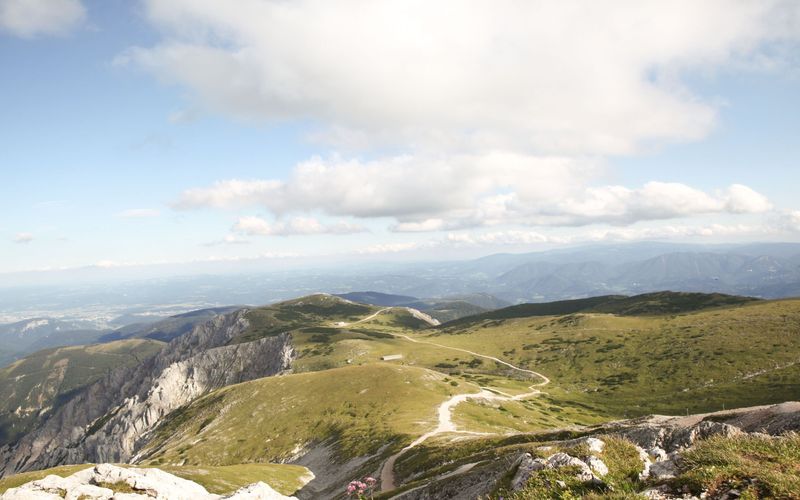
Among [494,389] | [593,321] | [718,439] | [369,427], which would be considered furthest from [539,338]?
[718,439]

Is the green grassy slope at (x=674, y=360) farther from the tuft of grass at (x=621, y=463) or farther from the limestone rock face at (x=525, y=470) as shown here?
the limestone rock face at (x=525, y=470)

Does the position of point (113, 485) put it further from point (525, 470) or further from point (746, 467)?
point (746, 467)

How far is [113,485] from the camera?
28.8 m

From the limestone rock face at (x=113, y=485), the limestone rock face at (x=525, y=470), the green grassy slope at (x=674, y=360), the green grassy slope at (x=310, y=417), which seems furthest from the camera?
the green grassy slope at (x=674, y=360)

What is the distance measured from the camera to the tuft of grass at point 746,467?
10117mm

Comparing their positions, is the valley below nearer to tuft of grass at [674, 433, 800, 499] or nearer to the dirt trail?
tuft of grass at [674, 433, 800, 499]

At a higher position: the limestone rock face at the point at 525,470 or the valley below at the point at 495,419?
the limestone rock face at the point at 525,470

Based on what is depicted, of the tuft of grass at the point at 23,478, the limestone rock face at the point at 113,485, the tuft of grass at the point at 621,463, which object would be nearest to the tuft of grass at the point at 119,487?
the limestone rock face at the point at 113,485

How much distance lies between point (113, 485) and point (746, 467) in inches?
1421

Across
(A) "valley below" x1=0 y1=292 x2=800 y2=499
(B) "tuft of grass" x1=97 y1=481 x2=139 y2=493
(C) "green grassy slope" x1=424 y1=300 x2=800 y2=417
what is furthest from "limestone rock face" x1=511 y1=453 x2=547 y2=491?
(C) "green grassy slope" x1=424 y1=300 x2=800 y2=417

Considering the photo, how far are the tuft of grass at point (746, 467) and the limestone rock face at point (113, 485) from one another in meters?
25.8

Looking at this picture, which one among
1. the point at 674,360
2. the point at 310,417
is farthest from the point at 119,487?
the point at 674,360

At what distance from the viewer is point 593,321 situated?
7347 inches

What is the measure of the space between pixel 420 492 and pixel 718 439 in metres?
21.3
